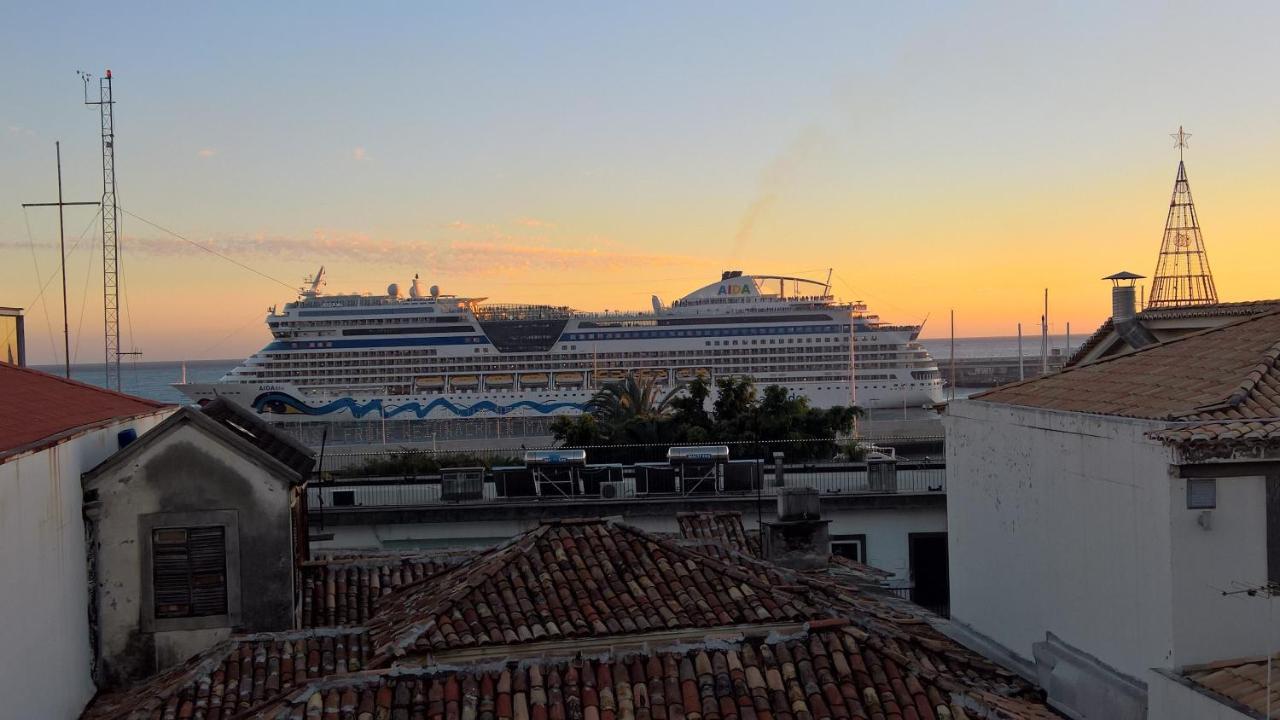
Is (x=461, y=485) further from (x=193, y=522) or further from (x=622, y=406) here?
(x=622, y=406)

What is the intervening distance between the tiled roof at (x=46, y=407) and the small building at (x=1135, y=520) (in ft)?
23.4

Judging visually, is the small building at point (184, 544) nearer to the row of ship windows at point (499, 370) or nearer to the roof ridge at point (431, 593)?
the roof ridge at point (431, 593)

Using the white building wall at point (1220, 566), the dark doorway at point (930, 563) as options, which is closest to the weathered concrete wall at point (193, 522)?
the white building wall at point (1220, 566)

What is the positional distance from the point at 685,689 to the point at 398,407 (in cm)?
6946

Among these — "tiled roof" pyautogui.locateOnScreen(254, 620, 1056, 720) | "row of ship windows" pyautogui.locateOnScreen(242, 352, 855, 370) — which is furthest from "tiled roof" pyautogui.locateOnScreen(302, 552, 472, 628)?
"row of ship windows" pyautogui.locateOnScreen(242, 352, 855, 370)

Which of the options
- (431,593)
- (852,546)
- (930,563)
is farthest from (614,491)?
(431,593)

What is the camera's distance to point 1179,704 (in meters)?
6.92

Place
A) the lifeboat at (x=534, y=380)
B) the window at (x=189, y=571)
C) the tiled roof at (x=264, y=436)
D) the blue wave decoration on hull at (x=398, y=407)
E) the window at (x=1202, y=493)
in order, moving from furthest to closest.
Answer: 1. the lifeboat at (x=534, y=380)
2. the blue wave decoration on hull at (x=398, y=407)
3. the tiled roof at (x=264, y=436)
4. the window at (x=189, y=571)
5. the window at (x=1202, y=493)

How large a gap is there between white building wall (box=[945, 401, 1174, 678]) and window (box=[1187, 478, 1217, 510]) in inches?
5.7

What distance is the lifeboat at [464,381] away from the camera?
75.9 m

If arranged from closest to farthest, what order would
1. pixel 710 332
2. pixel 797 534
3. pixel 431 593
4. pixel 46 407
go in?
pixel 431 593
pixel 46 407
pixel 797 534
pixel 710 332

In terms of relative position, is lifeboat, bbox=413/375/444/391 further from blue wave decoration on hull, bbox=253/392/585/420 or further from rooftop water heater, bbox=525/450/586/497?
rooftop water heater, bbox=525/450/586/497

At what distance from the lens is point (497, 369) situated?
76438 mm

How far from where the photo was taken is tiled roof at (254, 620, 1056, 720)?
6203mm
